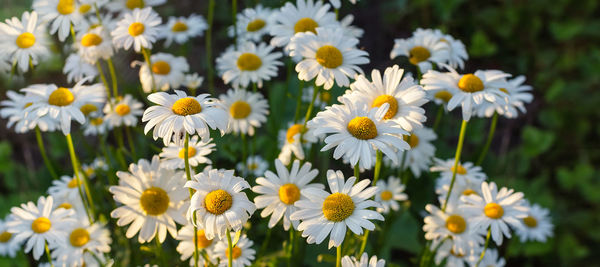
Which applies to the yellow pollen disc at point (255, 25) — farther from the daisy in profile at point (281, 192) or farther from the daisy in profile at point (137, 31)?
the daisy in profile at point (281, 192)

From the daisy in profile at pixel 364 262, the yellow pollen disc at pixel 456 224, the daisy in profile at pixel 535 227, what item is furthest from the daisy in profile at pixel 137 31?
Answer: the daisy in profile at pixel 535 227

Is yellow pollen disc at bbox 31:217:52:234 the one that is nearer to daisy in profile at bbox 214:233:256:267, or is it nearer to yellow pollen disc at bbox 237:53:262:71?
daisy in profile at bbox 214:233:256:267

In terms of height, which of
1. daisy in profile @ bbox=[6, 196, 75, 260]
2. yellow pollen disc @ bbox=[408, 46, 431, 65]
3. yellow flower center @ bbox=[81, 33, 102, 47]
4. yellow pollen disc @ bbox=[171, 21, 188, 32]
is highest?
yellow pollen disc @ bbox=[408, 46, 431, 65]

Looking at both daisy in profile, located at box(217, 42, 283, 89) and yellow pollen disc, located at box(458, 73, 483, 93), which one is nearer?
yellow pollen disc, located at box(458, 73, 483, 93)

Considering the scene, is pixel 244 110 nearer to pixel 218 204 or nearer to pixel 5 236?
pixel 218 204

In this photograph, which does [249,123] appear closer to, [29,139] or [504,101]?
[504,101]

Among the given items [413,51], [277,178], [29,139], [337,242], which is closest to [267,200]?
[277,178]

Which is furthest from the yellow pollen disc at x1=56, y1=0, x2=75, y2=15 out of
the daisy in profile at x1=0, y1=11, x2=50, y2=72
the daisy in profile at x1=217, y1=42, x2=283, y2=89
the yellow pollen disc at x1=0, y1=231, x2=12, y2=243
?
the yellow pollen disc at x1=0, y1=231, x2=12, y2=243
